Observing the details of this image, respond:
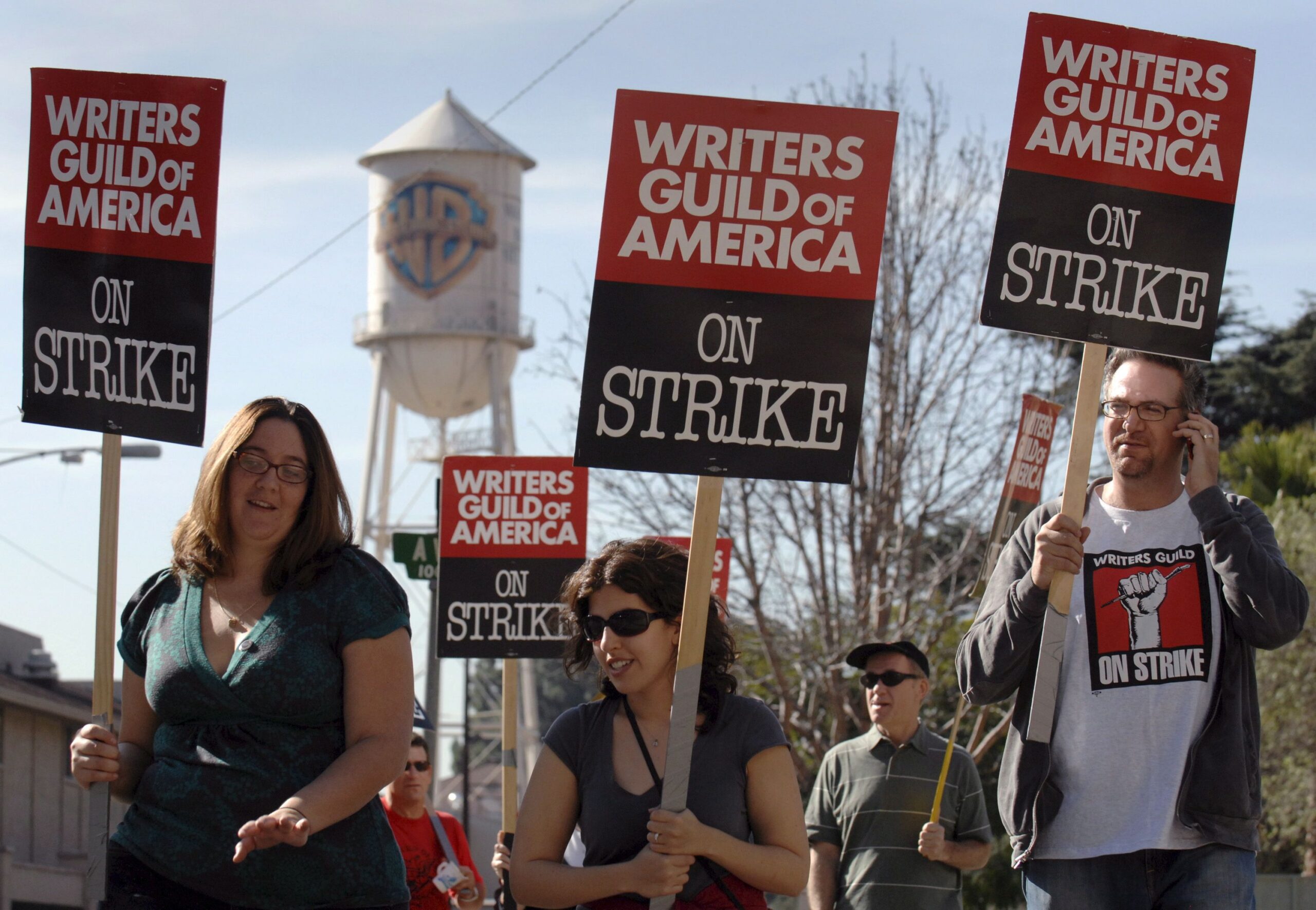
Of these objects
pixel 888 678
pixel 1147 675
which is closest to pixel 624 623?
pixel 1147 675

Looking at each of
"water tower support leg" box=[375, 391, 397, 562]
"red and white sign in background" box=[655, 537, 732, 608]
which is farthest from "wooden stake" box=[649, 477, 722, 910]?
"water tower support leg" box=[375, 391, 397, 562]

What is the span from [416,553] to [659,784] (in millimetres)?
8341

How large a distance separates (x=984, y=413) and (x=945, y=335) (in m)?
0.91

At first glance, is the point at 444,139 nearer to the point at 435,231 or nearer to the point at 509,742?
the point at 435,231

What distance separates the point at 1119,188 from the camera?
16.8 feet

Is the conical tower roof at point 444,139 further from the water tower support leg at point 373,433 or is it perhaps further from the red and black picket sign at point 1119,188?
the red and black picket sign at point 1119,188

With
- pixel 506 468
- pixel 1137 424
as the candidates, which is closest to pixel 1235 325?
pixel 506 468

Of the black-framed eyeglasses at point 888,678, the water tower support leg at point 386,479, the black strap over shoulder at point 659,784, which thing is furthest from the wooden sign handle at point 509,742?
the water tower support leg at point 386,479

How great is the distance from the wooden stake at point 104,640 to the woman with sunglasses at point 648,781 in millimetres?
1059

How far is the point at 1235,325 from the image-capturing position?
4059 cm

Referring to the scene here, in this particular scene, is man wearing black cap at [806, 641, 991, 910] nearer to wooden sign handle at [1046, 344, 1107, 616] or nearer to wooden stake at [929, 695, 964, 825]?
wooden stake at [929, 695, 964, 825]

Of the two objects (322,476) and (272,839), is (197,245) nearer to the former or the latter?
(322,476)

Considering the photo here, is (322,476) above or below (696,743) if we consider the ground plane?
above

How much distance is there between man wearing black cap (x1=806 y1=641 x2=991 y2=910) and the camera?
725 centimetres
